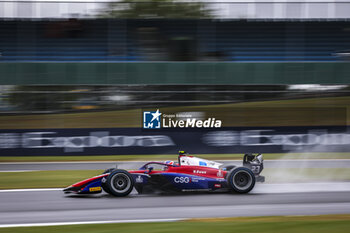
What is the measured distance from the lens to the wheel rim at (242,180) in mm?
8547

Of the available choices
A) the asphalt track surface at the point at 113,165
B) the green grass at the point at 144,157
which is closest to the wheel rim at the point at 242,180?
the asphalt track surface at the point at 113,165

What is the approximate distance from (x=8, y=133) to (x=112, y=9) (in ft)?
22.8

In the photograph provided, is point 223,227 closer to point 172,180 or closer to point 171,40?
point 172,180

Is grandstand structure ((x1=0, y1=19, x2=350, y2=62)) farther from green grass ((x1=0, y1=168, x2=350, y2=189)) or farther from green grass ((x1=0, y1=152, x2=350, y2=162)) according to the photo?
green grass ((x1=0, y1=168, x2=350, y2=189))

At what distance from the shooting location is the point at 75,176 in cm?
1177

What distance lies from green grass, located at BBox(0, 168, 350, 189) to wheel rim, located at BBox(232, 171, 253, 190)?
207 centimetres

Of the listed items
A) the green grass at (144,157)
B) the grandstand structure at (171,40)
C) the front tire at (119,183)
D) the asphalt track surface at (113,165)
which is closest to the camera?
the front tire at (119,183)

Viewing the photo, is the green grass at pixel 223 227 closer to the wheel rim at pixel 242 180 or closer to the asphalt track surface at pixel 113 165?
the wheel rim at pixel 242 180

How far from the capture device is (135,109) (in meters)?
16.9

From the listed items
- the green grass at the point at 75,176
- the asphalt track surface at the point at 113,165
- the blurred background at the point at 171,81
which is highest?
the blurred background at the point at 171,81

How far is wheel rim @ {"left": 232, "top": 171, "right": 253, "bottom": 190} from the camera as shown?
28.0ft

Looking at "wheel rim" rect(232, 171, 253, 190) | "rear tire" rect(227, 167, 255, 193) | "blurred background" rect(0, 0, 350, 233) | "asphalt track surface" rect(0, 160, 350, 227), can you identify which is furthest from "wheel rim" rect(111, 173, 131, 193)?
"blurred background" rect(0, 0, 350, 233)

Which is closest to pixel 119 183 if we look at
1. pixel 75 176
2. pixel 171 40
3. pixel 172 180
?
pixel 172 180

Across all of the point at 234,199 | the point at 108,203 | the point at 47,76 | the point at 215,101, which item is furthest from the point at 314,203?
the point at 47,76
